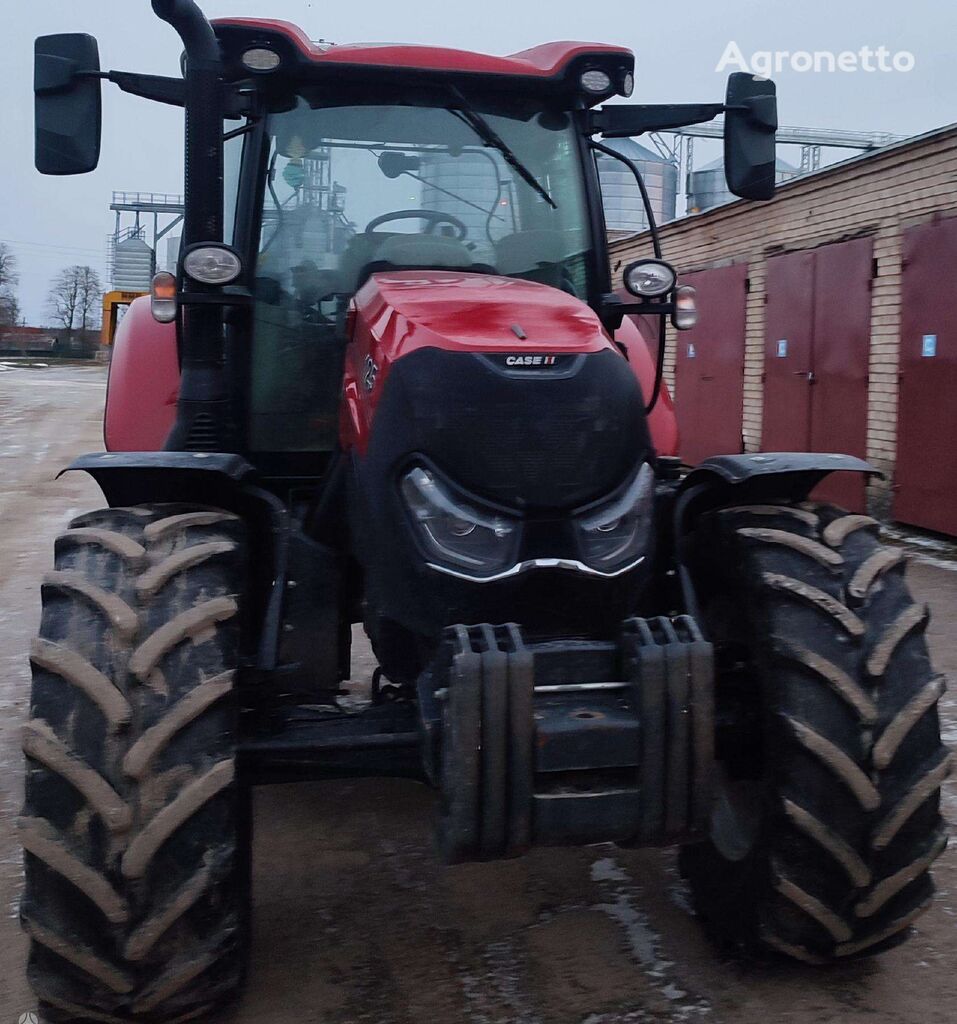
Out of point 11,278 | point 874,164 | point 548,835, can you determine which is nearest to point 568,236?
point 548,835

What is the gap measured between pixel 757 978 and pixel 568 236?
8.11ft

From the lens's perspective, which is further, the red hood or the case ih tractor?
the red hood

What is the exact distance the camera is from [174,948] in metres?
2.59

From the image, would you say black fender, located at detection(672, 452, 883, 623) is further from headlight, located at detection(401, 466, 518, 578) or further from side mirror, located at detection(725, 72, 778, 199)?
side mirror, located at detection(725, 72, 778, 199)

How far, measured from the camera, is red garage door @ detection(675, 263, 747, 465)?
13711 millimetres

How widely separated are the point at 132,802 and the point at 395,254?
6.84 ft

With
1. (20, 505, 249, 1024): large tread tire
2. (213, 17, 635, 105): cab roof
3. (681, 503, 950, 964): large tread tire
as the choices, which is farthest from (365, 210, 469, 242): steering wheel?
(20, 505, 249, 1024): large tread tire

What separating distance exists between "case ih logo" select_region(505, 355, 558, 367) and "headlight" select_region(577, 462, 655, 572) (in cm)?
38

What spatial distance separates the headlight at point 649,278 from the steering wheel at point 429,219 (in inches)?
25.0

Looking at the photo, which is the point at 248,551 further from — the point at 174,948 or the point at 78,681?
the point at 174,948

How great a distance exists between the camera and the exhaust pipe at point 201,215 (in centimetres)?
333

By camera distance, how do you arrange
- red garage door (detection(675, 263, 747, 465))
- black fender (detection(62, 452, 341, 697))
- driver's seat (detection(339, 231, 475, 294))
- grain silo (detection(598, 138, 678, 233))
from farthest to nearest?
grain silo (detection(598, 138, 678, 233)), red garage door (detection(675, 263, 747, 465)), driver's seat (detection(339, 231, 475, 294)), black fender (detection(62, 452, 341, 697))

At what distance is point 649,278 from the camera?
12.2 feet

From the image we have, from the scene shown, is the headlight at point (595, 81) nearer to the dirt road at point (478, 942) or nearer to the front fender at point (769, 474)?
the front fender at point (769, 474)
